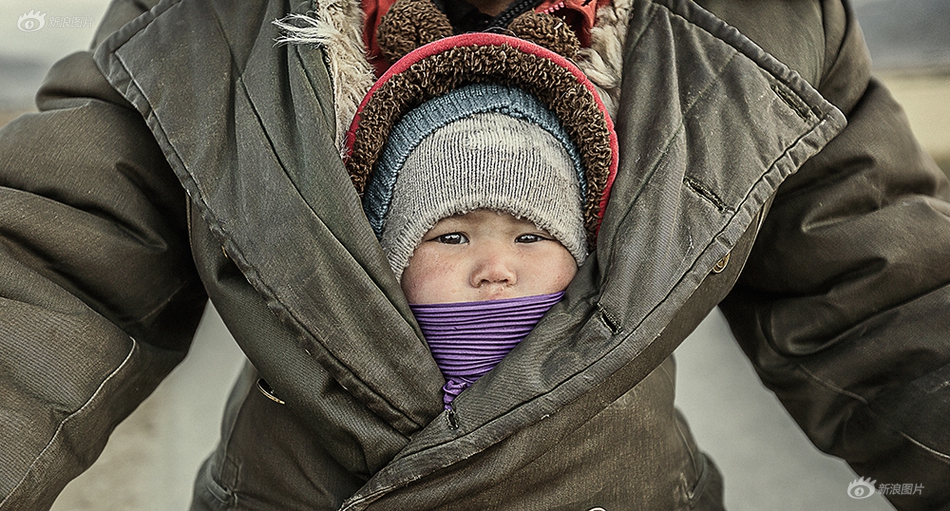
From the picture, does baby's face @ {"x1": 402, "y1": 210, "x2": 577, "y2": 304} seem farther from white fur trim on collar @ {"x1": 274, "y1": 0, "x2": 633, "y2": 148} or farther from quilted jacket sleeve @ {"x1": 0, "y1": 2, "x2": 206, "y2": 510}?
Result: quilted jacket sleeve @ {"x1": 0, "y1": 2, "x2": 206, "y2": 510}

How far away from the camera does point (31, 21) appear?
133 centimetres

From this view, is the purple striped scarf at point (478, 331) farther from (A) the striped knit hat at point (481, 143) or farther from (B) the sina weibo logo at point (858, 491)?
(B) the sina weibo logo at point (858, 491)

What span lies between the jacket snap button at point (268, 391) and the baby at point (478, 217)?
0.18 metres

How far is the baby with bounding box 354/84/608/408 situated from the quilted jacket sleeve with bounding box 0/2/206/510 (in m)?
0.26

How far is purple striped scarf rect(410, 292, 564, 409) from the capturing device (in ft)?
2.85

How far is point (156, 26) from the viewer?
3.13ft

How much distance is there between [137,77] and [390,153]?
27 cm

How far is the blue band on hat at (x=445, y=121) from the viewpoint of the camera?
910mm

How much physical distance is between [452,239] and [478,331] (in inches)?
4.0

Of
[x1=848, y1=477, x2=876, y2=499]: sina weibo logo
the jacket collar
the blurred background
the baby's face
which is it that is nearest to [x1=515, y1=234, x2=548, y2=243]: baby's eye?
the baby's face

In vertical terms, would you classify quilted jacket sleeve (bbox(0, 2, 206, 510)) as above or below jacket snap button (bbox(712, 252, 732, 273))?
above

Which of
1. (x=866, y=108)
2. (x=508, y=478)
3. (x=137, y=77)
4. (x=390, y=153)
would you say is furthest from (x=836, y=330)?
(x=137, y=77)

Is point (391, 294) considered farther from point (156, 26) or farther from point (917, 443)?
point (917, 443)

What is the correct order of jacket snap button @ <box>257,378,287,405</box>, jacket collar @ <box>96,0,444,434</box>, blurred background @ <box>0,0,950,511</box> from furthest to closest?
blurred background @ <box>0,0,950,511</box> < jacket snap button @ <box>257,378,287,405</box> < jacket collar @ <box>96,0,444,434</box>
